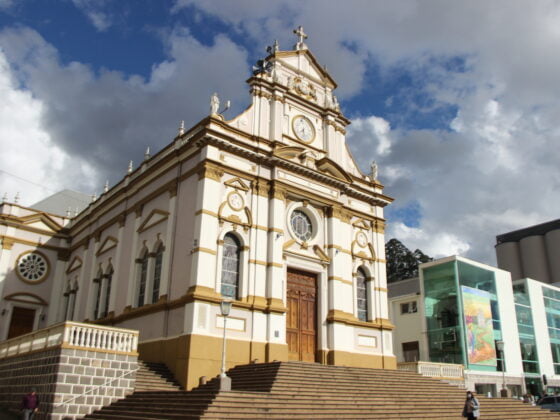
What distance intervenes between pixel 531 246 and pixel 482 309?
28.0 metres

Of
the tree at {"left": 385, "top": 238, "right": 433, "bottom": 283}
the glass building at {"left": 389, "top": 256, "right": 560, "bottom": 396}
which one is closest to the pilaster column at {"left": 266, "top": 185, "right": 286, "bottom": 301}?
the glass building at {"left": 389, "top": 256, "right": 560, "bottom": 396}

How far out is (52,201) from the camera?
38281 millimetres

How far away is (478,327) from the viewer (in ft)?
116

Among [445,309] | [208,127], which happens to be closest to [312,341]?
[208,127]

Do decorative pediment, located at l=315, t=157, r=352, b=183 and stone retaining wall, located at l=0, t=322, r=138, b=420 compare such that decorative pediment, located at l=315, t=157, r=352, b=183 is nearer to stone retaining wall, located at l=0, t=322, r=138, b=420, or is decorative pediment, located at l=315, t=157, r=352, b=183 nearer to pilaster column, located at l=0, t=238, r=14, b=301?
stone retaining wall, located at l=0, t=322, r=138, b=420

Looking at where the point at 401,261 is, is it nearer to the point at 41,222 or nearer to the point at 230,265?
the point at 41,222

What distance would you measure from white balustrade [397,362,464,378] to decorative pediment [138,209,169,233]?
41.8 ft

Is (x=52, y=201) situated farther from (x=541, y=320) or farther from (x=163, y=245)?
(x=541, y=320)

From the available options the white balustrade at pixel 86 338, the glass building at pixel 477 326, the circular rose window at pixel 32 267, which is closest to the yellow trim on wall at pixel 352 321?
the white balustrade at pixel 86 338

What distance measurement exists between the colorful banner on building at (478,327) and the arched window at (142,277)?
2180 cm

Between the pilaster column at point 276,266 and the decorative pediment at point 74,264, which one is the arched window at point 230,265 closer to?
the pilaster column at point 276,266

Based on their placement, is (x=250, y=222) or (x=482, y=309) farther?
(x=482, y=309)

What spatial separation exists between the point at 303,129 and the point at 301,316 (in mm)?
8685

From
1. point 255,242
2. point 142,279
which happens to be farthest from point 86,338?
point 255,242
